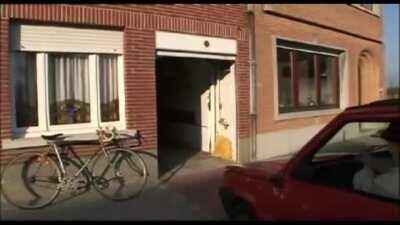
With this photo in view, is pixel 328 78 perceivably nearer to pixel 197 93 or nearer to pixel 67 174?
pixel 197 93

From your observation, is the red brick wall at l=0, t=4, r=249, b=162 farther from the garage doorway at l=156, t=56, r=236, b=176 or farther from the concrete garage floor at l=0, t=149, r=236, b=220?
the concrete garage floor at l=0, t=149, r=236, b=220

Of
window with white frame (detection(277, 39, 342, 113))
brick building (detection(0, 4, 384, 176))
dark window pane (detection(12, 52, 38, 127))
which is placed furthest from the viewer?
window with white frame (detection(277, 39, 342, 113))

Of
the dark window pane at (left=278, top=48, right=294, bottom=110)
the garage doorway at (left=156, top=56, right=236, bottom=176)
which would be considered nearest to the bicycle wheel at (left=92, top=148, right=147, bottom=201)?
the garage doorway at (left=156, top=56, right=236, bottom=176)

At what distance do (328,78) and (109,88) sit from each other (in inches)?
389

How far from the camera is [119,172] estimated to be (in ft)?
31.2

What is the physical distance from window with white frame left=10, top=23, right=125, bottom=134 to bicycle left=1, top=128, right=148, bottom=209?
0.51 metres

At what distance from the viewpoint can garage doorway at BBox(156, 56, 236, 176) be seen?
1277 cm

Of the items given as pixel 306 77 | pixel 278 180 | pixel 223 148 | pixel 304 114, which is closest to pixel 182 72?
pixel 223 148

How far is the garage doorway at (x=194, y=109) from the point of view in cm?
1277

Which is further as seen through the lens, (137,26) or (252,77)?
(252,77)

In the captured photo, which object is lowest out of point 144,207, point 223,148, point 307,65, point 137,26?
point 144,207

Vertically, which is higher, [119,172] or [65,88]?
[65,88]

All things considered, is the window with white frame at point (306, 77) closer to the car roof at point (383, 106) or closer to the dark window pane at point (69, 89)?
the dark window pane at point (69, 89)

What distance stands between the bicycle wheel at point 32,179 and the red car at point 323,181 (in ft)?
12.5
